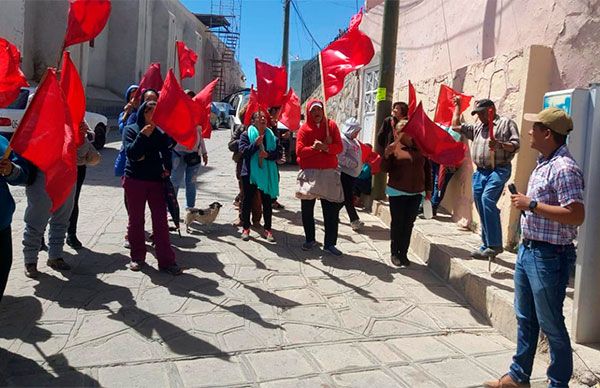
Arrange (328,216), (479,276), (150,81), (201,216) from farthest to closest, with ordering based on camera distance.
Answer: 1. (201,216)
2. (150,81)
3. (328,216)
4. (479,276)

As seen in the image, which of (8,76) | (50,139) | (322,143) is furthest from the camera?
(322,143)

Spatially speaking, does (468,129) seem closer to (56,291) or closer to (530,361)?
(530,361)

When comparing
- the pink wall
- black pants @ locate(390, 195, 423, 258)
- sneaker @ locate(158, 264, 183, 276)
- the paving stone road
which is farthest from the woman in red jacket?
the pink wall

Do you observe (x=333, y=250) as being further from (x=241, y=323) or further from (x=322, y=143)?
(x=241, y=323)

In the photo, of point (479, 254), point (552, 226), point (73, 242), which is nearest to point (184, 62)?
point (73, 242)

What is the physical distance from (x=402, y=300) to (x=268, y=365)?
5.97 feet

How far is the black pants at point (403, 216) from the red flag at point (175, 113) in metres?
2.32

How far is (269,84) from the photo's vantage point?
679cm

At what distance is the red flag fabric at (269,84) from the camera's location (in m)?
6.74

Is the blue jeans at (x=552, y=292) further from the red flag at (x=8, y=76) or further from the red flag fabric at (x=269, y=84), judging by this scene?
the red flag fabric at (x=269, y=84)

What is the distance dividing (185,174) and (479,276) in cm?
406

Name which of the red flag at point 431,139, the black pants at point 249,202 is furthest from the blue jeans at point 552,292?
the black pants at point 249,202

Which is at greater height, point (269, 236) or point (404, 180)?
point (404, 180)

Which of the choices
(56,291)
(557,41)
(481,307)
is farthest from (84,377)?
(557,41)
